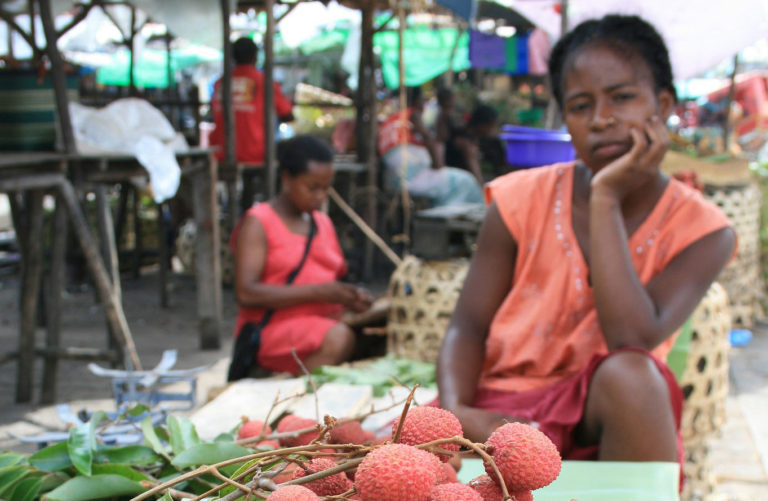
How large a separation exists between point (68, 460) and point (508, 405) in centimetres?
103

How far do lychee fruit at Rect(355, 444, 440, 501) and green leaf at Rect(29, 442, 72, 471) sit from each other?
2.61ft

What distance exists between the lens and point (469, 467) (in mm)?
1424

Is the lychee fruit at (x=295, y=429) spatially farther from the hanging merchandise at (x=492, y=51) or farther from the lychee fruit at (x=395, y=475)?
the hanging merchandise at (x=492, y=51)

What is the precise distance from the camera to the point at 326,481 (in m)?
0.81

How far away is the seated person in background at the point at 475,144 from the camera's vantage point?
809 cm

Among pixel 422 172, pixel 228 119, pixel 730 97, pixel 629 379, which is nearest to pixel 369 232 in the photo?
pixel 228 119

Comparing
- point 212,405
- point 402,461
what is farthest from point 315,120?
point 402,461

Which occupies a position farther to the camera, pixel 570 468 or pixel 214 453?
pixel 570 468

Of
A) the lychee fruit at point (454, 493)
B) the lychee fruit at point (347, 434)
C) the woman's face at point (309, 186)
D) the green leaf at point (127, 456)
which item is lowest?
the green leaf at point (127, 456)

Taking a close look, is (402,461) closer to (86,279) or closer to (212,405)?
(212,405)

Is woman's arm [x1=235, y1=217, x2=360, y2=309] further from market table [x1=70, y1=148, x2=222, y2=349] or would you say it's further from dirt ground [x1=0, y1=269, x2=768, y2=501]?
market table [x1=70, y1=148, x2=222, y2=349]

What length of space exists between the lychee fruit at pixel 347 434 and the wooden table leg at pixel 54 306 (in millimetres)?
2884

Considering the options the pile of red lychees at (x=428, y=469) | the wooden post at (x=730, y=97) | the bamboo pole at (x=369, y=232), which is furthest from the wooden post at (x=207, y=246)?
the wooden post at (x=730, y=97)

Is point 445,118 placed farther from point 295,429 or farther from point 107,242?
point 295,429
